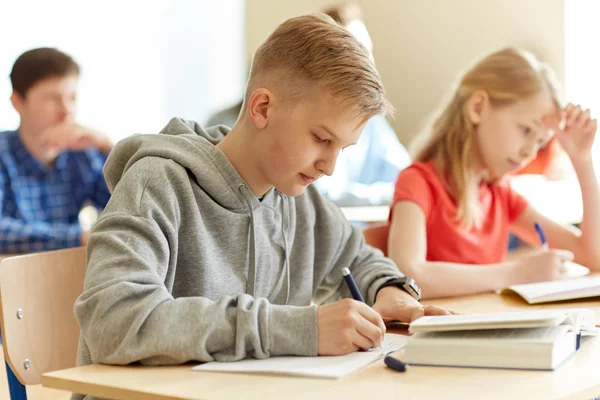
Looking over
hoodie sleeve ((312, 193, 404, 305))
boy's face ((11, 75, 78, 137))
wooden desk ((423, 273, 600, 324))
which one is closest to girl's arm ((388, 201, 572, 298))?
wooden desk ((423, 273, 600, 324))

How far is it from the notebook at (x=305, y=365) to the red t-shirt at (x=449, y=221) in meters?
0.89

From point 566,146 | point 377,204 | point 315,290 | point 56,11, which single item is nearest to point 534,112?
point 566,146

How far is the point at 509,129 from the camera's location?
1.98 metres

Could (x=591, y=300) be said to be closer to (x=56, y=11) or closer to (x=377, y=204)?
(x=377, y=204)

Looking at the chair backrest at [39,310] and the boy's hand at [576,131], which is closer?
the chair backrest at [39,310]

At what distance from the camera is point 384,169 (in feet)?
14.2

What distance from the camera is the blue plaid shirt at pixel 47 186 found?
311 centimetres

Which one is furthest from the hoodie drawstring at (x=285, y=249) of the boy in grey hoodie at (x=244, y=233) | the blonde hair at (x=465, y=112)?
the blonde hair at (x=465, y=112)

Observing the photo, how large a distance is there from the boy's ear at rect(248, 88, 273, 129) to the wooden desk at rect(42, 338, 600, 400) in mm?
428

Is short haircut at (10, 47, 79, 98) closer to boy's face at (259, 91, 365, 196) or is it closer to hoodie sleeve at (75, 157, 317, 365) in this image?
boy's face at (259, 91, 365, 196)

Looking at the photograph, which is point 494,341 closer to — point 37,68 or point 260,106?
point 260,106

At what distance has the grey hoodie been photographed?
1.01 meters

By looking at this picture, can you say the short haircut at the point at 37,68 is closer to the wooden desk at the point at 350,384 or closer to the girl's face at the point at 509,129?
the girl's face at the point at 509,129

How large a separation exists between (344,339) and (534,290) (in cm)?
62
